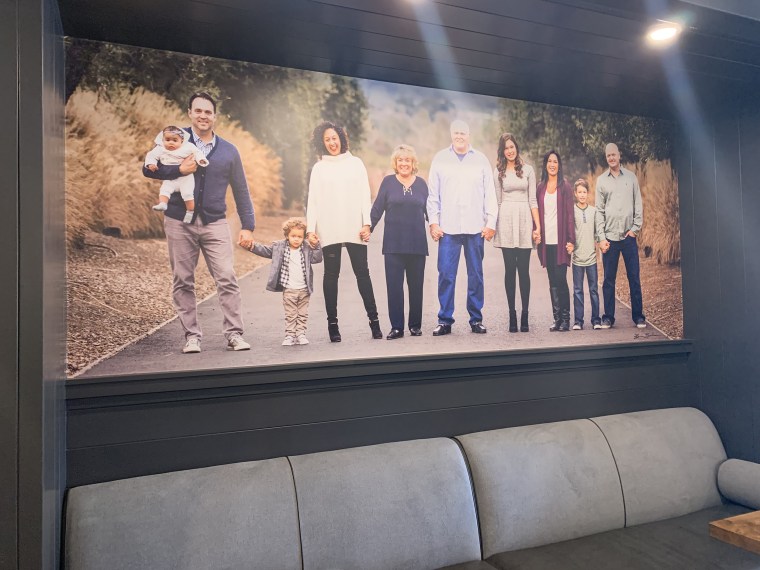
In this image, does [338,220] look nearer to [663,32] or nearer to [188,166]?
[188,166]

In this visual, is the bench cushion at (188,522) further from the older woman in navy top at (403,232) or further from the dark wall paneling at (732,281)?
the dark wall paneling at (732,281)

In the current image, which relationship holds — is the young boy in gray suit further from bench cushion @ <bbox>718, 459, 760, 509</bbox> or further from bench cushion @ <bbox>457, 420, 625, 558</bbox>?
bench cushion @ <bbox>718, 459, 760, 509</bbox>

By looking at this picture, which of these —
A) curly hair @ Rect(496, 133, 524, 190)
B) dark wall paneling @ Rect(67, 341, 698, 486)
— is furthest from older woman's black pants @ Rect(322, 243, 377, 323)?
curly hair @ Rect(496, 133, 524, 190)

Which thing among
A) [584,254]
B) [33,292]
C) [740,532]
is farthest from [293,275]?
[740,532]

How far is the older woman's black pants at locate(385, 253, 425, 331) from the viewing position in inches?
103

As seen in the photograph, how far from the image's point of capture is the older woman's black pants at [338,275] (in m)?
2.50

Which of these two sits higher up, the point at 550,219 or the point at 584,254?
the point at 550,219

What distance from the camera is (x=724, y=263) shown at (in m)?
3.18

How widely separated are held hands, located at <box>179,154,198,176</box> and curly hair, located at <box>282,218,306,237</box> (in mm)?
423

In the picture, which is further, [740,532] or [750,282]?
[750,282]

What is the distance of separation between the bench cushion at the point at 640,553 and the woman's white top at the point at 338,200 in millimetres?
1518

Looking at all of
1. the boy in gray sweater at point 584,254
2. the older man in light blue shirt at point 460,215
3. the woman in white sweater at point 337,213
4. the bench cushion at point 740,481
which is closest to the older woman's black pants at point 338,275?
the woman in white sweater at point 337,213

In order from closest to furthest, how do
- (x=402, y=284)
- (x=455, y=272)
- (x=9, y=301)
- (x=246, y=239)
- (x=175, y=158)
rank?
1. (x=9, y=301)
2. (x=175, y=158)
3. (x=246, y=239)
4. (x=402, y=284)
5. (x=455, y=272)

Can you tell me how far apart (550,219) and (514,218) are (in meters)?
0.23
